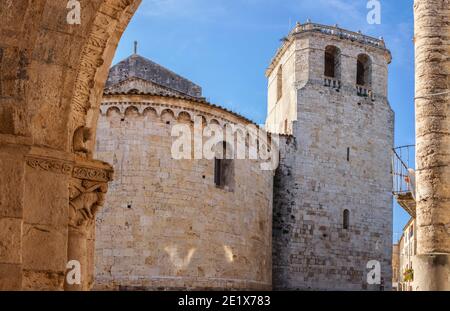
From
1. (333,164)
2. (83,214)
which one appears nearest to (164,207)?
(333,164)

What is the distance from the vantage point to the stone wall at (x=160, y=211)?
17.7 metres

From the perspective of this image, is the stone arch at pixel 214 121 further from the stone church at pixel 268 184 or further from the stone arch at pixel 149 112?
the stone arch at pixel 149 112

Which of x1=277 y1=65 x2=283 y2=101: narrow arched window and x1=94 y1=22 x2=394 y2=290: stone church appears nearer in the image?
x1=94 y1=22 x2=394 y2=290: stone church

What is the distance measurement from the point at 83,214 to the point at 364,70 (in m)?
24.2

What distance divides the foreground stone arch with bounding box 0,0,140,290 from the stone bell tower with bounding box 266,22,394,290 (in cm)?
1938

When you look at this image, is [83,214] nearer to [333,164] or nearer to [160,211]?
[160,211]

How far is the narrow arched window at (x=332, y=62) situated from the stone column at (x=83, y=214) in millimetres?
22537

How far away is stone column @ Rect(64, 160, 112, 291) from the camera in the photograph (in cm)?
513

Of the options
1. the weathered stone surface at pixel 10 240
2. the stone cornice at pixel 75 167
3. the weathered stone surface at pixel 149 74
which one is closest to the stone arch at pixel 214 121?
the weathered stone surface at pixel 149 74

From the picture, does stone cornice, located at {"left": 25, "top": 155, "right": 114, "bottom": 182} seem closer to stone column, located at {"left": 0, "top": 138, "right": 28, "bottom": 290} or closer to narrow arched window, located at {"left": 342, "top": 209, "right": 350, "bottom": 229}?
stone column, located at {"left": 0, "top": 138, "right": 28, "bottom": 290}

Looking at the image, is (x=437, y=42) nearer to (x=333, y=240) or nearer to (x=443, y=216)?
(x=443, y=216)

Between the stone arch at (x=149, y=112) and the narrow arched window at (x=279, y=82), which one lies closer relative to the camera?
the stone arch at (x=149, y=112)

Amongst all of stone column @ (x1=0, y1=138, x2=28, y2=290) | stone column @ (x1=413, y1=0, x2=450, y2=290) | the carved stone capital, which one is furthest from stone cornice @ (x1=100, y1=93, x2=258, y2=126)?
stone column @ (x1=0, y1=138, x2=28, y2=290)
